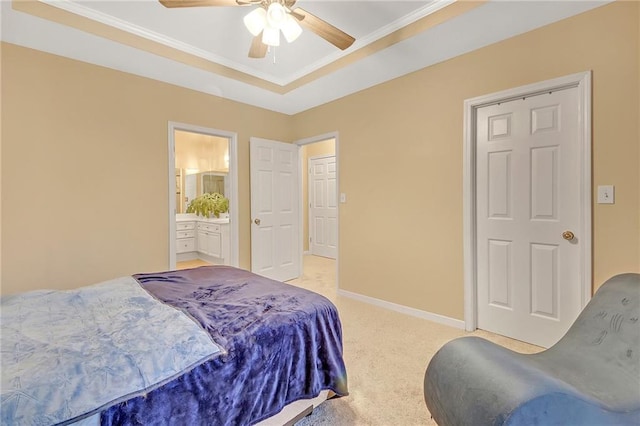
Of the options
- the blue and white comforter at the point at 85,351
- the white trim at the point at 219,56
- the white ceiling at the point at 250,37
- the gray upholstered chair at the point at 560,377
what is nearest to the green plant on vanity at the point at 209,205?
the white ceiling at the point at 250,37

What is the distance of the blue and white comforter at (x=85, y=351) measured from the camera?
33.2 inches

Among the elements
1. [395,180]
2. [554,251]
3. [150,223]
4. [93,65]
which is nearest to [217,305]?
[150,223]

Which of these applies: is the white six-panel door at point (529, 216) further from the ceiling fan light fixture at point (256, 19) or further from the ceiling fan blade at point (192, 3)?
the ceiling fan blade at point (192, 3)

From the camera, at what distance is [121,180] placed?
2953 millimetres

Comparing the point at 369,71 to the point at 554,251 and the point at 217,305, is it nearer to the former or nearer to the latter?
the point at 554,251

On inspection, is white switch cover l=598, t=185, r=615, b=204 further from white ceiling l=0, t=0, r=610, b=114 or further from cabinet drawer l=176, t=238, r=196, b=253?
cabinet drawer l=176, t=238, r=196, b=253

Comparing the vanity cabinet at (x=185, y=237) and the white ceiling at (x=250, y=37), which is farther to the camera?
the vanity cabinet at (x=185, y=237)

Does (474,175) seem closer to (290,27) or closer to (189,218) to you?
(290,27)

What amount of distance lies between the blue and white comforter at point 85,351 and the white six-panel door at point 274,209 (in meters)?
2.38

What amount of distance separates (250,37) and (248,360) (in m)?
2.71

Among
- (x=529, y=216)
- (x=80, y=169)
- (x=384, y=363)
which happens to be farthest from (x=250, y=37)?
(x=384, y=363)

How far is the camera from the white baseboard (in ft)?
9.06

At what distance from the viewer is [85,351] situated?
1.06m

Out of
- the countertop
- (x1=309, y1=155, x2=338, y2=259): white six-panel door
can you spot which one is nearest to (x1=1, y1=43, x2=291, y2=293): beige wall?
the countertop
